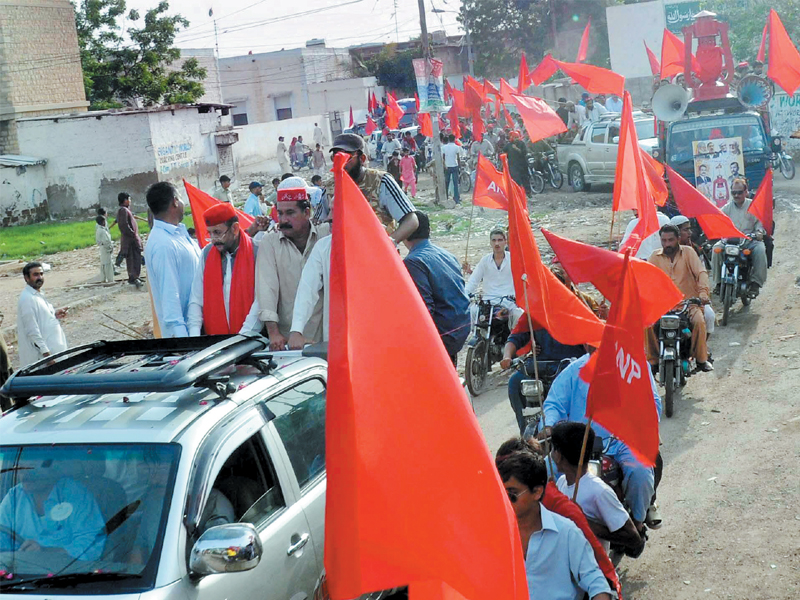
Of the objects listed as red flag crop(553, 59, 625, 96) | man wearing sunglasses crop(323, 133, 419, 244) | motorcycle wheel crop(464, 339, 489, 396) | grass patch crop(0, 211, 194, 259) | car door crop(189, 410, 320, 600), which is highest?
red flag crop(553, 59, 625, 96)

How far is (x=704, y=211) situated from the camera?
936 cm

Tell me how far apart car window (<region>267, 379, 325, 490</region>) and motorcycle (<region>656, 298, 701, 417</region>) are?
466 cm

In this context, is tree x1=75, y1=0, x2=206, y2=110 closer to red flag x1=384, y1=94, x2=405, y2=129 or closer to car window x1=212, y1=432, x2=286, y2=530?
red flag x1=384, y1=94, x2=405, y2=129

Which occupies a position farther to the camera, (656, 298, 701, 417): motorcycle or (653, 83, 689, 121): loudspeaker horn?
(653, 83, 689, 121): loudspeaker horn

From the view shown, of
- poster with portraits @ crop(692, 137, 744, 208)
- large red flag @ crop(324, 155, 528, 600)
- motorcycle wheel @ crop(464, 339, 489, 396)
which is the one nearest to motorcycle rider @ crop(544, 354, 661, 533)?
large red flag @ crop(324, 155, 528, 600)

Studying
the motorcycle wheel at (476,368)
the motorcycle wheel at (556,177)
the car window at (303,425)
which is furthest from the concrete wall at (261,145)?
the car window at (303,425)

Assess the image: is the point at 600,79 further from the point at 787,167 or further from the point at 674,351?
the point at 787,167

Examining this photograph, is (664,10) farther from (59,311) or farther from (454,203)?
(59,311)

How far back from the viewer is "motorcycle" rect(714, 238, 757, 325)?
11328 millimetres

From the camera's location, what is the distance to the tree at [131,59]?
135 ft

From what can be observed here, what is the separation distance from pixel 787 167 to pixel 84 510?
21859 mm

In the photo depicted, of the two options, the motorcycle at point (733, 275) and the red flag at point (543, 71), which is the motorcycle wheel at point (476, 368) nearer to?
the motorcycle at point (733, 275)

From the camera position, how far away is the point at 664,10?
43406 millimetres

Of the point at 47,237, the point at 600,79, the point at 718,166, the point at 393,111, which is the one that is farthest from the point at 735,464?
the point at 393,111
